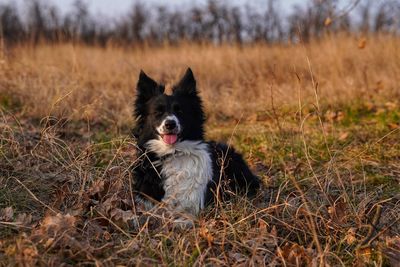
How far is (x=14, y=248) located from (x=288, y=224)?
166 centimetres

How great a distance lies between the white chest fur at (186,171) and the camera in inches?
147

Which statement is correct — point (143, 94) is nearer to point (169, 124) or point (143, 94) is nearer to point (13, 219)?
point (169, 124)

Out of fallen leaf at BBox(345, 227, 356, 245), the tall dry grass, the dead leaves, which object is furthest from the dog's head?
the tall dry grass

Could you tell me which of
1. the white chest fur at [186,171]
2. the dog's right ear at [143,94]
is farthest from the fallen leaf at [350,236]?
the dog's right ear at [143,94]

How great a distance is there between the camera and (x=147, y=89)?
4109 millimetres

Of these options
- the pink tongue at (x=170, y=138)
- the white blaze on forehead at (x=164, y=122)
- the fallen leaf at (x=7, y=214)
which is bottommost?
the fallen leaf at (x=7, y=214)

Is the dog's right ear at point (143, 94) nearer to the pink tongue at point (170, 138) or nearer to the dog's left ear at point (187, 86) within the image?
the dog's left ear at point (187, 86)

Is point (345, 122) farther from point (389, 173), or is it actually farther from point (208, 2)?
point (208, 2)

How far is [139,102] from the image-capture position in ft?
13.5

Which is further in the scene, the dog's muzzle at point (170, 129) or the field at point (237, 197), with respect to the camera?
the dog's muzzle at point (170, 129)

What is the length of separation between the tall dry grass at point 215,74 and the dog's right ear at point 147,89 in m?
3.13

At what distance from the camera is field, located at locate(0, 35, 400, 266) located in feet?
9.30

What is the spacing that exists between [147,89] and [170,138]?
529 mm

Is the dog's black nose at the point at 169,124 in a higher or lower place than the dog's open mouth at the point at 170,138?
higher
